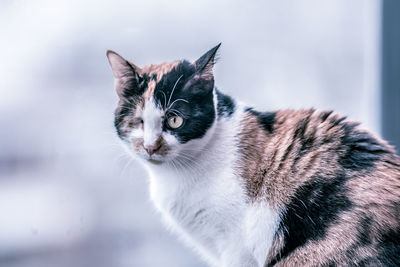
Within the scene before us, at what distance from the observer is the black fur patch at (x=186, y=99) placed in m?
1.13

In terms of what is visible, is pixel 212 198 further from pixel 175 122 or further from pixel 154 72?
pixel 154 72

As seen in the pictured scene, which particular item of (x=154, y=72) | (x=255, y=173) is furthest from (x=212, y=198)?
(x=154, y=72)

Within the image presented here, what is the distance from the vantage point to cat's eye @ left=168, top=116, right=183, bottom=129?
1134 mm

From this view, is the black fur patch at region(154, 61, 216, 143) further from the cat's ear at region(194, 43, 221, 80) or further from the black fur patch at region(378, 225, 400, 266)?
the black fur patch at region(378, 225, 400, 266)

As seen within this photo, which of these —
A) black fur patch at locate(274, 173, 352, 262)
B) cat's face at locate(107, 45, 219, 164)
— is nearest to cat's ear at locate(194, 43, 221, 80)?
cat's face at locate(107, 45, 219, 164)

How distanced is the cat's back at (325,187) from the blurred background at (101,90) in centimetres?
22

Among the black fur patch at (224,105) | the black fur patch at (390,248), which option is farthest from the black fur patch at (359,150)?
the black fur patch at (224,105)

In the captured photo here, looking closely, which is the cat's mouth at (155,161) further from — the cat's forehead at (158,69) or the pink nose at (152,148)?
the cat's forehead at (158,69)

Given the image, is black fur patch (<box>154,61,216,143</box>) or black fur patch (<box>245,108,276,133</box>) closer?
black fur patch (<box>154,61,216,143</box>)

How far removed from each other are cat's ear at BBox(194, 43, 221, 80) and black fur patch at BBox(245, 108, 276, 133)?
0.74 ft

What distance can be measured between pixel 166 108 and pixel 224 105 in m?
0.23

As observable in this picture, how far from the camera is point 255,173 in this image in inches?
45.8

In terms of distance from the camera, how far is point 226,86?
1.42 metres

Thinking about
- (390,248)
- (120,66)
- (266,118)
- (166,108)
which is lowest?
(390,248)
